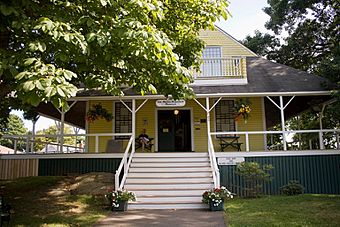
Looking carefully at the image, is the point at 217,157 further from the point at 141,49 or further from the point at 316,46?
the point at 316,46

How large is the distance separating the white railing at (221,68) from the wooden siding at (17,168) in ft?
25.1

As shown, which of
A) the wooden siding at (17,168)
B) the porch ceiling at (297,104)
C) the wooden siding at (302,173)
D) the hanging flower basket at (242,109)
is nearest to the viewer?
the wooden siding at (302,173)

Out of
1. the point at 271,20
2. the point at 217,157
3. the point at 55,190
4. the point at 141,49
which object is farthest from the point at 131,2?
the point at 271,20

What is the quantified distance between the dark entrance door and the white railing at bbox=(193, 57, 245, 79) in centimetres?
203

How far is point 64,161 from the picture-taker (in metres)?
13.1

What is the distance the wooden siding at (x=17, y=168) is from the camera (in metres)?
13.1

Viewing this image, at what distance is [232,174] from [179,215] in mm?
4471

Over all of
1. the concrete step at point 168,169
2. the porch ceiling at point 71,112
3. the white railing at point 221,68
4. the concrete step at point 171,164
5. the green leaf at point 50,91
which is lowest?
the concrete step at point 168,169

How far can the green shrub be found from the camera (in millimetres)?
11133

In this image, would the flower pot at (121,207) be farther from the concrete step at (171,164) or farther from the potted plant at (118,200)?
the concrete step at (171,164)

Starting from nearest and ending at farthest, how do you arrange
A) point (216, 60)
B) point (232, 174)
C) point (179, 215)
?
point (179, 215) → point (232, 174) → point (216, 60)

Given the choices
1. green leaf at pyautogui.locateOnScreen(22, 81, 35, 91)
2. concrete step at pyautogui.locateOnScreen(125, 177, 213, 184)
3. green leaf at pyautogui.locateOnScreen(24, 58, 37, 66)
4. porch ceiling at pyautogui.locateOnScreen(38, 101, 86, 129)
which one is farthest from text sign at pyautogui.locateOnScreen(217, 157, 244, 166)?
green leaf at pyautogui.locateOnScreen(22, 81, 35, 91)

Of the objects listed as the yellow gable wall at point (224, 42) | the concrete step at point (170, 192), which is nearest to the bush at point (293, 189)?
the concrete step at point (170, 192)

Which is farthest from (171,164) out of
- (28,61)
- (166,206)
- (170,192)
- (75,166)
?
(28,61)
